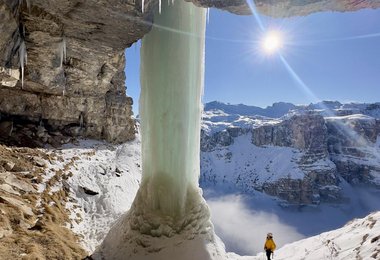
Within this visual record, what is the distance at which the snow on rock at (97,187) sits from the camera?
13.1m

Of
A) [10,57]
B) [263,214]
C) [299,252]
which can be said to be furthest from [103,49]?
[263,214]

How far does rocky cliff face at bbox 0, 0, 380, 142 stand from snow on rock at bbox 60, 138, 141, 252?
409cm

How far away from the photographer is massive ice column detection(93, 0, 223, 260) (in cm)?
1103

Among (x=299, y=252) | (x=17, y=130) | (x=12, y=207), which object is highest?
(x=17, y=130)

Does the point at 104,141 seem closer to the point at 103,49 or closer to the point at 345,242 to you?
the point at 103,49

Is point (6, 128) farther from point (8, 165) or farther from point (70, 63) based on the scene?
point (8, 165)

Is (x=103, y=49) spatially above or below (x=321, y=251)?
above

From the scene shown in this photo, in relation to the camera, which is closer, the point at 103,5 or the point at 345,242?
the point at 345,242

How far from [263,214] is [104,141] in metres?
178

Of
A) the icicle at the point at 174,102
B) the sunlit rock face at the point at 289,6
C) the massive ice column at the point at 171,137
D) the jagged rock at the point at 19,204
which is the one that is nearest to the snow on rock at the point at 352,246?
the massive ice column at the point at 171,137

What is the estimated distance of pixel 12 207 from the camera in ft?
33.1

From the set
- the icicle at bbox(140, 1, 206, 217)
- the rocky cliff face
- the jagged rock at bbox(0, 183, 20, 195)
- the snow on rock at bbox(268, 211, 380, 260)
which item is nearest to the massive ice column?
the icicle at bbox(140, 1, 206, 217)

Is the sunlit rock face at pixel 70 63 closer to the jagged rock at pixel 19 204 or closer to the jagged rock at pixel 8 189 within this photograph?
the jagged rock at pixel 8 189

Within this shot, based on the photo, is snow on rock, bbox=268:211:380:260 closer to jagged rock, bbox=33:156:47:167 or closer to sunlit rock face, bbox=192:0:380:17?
sunlit rock face, bbox=192:0:380:17
